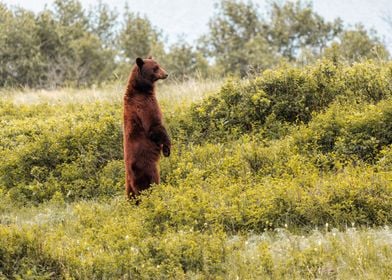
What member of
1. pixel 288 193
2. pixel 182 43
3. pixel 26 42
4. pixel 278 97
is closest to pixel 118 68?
pixel 182 43

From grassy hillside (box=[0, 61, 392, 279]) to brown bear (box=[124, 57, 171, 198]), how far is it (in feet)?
1.30

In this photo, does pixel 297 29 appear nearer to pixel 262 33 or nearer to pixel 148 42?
pixel 262 33

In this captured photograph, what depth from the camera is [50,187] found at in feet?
41.7

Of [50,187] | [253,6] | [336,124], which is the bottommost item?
[50,187]

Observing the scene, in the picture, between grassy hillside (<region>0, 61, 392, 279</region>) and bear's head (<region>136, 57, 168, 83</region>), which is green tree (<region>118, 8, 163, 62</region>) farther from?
bear's head (<region>136, 57, 168, 83</region>)

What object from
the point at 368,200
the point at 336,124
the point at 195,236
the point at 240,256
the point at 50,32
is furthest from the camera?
the point at 50,32

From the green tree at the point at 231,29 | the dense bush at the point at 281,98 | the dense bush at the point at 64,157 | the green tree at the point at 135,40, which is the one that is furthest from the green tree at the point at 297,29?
the dense bush at the point at 64,157

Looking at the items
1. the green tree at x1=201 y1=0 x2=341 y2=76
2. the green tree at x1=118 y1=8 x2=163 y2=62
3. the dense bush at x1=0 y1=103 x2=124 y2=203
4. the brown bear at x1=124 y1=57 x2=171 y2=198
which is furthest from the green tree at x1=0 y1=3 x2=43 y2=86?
the brown bear at x1=124 y1=57 x2=171 y2=198

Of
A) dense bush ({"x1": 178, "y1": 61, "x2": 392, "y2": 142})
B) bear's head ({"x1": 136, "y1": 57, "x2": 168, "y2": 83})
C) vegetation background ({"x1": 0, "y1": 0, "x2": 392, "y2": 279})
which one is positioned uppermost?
bear's head ({"x1": 136, "y1": 57, "x2": 168, "y2": 83})

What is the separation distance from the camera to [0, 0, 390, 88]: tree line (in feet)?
137

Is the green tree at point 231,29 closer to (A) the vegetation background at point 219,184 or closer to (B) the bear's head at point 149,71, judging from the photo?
(A) the vegetation background at point 219,184

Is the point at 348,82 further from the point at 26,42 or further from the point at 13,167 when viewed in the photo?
the point at 26,42

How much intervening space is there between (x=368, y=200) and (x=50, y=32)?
128ft

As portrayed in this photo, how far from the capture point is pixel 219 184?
Answer: 35.1ft
